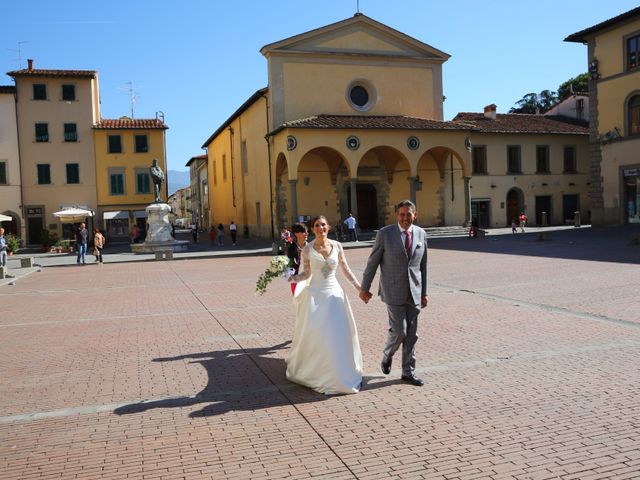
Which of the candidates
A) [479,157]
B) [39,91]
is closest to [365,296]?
[479,157]

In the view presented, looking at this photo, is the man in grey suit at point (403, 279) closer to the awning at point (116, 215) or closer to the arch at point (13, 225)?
the awning at point (116, 215)

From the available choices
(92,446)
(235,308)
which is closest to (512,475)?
(92,446)

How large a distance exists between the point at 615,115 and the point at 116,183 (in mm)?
31437

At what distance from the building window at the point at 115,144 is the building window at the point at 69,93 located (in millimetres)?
3464

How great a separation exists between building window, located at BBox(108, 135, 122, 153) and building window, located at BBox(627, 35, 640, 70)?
31.6 meters

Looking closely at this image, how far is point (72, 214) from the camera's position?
35875 millimetres

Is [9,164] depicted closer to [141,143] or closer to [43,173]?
→ [43,173]

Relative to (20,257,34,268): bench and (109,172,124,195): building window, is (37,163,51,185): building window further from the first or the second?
(20,257,34,268): bench

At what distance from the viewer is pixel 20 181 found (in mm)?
38562

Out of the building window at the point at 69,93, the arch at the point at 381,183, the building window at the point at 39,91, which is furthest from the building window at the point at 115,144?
the arch at the point at 381,183

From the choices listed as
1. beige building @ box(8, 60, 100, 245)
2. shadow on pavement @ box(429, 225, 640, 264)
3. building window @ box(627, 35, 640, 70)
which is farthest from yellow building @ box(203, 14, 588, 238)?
beige building @ box(8, 60, 100, 245)

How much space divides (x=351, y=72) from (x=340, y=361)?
102ft

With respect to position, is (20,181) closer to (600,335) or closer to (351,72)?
(351,72)

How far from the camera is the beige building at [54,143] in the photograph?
127 ft
